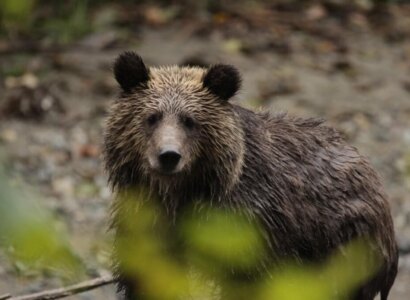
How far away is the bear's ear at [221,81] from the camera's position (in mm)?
4754

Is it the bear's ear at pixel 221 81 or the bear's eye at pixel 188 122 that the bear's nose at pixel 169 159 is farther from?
the bear's ear at pixel 221 81

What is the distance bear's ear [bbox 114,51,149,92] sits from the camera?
4.70m

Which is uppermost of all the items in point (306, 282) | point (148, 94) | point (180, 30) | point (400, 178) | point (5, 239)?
point (5, 239)

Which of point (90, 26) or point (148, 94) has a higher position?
Answer: point (148, 94)

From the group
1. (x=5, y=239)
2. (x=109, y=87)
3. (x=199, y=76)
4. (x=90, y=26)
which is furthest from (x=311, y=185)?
(x=90, y=26)

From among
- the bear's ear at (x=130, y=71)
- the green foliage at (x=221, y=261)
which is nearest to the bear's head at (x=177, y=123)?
the bear's ear at (x=130, y=71)

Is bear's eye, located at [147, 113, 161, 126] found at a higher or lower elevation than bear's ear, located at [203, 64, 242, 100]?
lower

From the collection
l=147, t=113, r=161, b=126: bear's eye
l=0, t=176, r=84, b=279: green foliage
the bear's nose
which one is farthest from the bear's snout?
l=0, t=176, r=84, b=279: green foliage

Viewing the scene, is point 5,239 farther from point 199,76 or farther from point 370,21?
point 370,21

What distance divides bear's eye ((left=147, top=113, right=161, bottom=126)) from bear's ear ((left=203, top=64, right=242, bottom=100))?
31 centimetres

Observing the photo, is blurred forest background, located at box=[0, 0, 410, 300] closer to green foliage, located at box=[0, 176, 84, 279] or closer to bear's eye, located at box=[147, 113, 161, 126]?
bear's eye, located at box=[147, 113, 161, 126]

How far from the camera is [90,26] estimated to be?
11.5 m

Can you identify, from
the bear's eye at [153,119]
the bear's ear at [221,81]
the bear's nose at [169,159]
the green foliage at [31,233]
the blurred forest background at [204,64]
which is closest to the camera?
the green foliage at [31,233]

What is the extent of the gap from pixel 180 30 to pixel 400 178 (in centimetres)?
366
